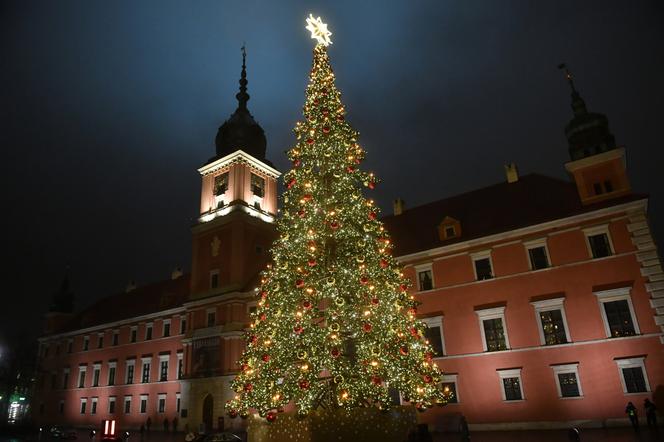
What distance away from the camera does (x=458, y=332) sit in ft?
80.8

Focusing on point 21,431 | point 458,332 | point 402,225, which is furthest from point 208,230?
point 458,332

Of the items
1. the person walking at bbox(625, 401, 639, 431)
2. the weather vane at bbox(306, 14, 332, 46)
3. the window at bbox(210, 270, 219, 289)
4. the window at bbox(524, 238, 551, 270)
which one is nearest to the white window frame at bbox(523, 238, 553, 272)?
the window at bbox(524, 238, 551, 270)

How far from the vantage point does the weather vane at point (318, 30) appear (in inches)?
671

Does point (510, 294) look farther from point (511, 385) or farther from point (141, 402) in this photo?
point (141, 402)

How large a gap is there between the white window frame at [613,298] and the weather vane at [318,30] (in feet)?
A: 54.0

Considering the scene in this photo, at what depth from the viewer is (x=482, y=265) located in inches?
993

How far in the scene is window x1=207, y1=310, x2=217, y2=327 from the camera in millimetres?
35656

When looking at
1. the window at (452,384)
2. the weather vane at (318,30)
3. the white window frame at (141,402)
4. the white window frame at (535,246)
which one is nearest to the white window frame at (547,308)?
the white window frame at (535,246)

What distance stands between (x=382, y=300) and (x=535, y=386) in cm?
1272

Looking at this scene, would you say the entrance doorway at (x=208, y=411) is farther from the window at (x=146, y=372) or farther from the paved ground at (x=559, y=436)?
the paved ground at (x=559, y=436)

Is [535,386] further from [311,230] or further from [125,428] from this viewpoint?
[125,428]

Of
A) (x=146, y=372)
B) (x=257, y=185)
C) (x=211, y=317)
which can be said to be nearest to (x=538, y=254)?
(x=257, y=185)

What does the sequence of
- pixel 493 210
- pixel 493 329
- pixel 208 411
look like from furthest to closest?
1. pixel 208 411
2. pixel 493 210
3. pixel 493 329

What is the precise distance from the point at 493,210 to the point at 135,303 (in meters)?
37.2
